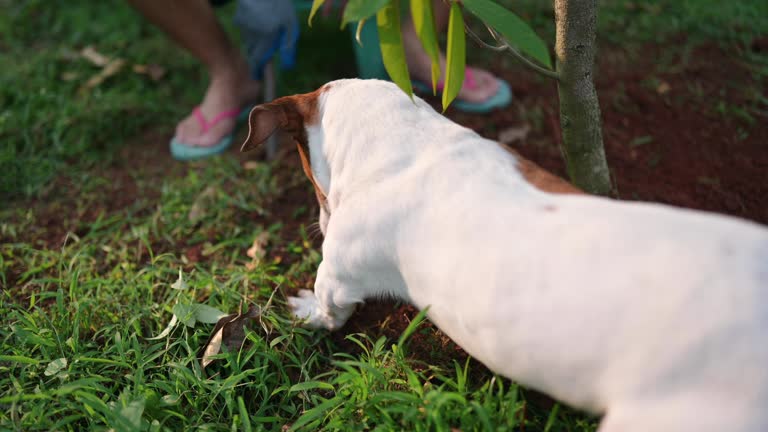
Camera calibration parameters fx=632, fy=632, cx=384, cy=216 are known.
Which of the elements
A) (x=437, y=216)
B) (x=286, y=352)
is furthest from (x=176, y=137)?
(x=437, y=216)

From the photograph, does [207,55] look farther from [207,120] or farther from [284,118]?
[284,118]

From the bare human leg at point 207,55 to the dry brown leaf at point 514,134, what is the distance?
151 cm

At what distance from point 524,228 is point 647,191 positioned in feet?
4.70

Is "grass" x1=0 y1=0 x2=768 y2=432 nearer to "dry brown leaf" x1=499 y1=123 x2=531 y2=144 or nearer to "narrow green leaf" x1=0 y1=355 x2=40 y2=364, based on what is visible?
"narrow green leaf" x1=0 y1=355 x2=40 y2=364

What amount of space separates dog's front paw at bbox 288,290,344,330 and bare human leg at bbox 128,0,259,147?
1454 mm

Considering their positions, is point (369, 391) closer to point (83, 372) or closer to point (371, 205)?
point (371, 205)

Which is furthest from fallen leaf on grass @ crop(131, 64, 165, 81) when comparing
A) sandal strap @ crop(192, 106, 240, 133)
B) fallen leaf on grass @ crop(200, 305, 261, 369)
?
fallen leaf on grass @ crop(200, 305, 261, 369)

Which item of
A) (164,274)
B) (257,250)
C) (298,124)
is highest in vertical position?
(298,124)

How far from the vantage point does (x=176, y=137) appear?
3.56 metres

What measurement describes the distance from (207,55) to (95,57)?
117cm

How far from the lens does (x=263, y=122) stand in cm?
211

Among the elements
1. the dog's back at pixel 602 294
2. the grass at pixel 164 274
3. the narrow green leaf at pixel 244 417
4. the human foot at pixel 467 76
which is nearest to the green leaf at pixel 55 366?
the grass at pixel 164 274

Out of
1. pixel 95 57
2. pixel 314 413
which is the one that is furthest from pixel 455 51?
pixel 95 57

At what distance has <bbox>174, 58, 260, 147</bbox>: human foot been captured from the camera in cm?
353
